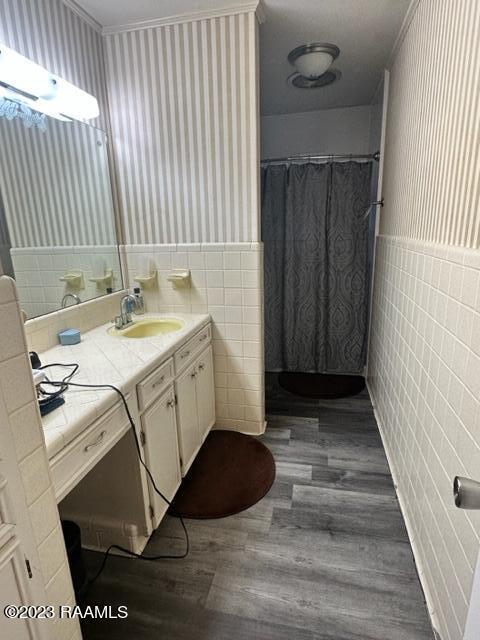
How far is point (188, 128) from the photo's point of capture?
204 centimetres

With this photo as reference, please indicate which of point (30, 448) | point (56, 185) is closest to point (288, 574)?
point (30, 448)

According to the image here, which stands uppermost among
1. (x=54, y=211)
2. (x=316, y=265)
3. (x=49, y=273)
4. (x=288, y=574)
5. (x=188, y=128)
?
(x=188, y=128)

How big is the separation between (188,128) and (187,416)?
1.66m

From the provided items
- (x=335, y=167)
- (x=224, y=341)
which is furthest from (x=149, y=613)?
(x=335, y=167)

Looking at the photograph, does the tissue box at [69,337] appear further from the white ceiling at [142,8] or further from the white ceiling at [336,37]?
the white ceiling at [336,37]

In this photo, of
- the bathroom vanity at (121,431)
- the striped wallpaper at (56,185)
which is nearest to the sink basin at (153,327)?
the bathroom vanity at (121,431)

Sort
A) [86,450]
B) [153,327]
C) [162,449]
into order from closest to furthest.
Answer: [86,450]
[162,449]
[153,327]

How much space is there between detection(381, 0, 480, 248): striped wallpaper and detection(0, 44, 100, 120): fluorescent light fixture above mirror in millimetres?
1632

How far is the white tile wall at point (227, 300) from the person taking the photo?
7.14 ft

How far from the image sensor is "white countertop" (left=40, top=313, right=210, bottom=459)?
1024mm

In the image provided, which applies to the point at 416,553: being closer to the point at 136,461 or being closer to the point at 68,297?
the point at 136,461

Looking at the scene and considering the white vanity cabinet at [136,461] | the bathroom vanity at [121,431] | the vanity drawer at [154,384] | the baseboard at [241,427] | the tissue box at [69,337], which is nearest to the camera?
the bathroom vanity at [121,431]

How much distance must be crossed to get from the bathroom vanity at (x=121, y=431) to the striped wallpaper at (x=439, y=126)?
127 centimetres

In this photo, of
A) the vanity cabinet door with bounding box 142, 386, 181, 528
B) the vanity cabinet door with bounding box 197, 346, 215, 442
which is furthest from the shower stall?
the vanity cabinet door with bounding box 142, 386, 181, 528
